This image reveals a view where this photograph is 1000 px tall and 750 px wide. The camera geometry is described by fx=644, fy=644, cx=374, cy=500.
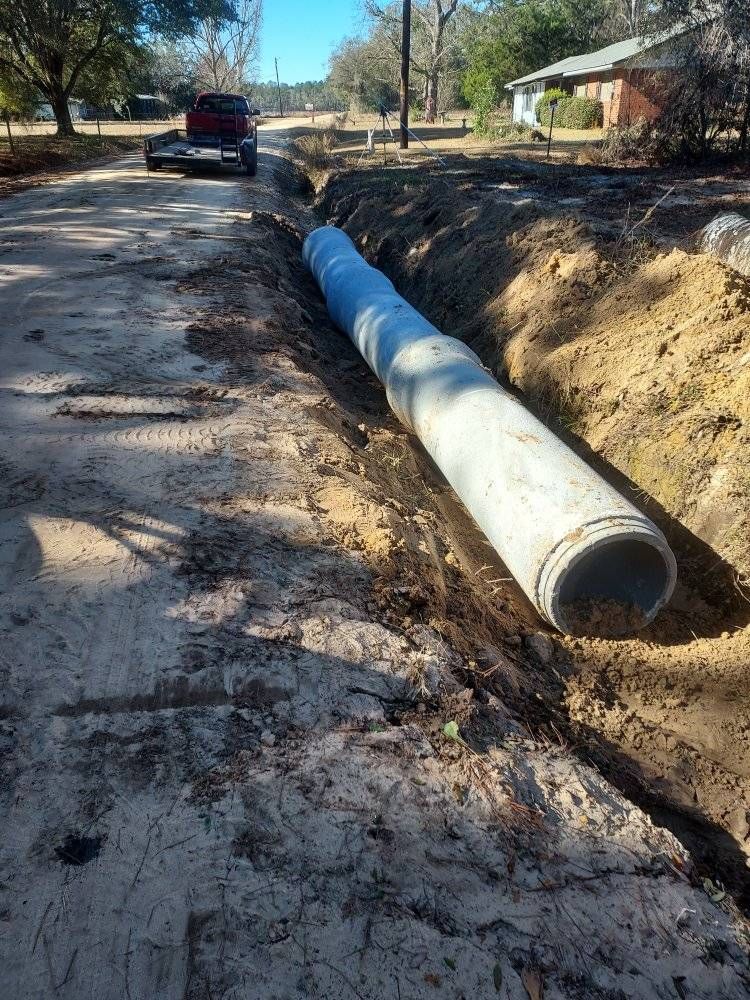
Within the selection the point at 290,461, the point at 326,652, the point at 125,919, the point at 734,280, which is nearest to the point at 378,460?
the point at 290,461

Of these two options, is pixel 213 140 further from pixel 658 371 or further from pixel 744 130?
pixel 658 371

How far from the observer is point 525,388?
6965 millimetres

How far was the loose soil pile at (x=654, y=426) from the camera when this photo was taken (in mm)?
3594

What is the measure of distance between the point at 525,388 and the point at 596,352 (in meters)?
0.88

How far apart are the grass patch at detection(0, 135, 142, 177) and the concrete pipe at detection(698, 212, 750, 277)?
760 inches

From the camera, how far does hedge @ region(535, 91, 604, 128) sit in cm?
2997

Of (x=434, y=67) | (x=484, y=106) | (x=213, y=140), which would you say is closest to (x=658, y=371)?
(x=213, y=140)

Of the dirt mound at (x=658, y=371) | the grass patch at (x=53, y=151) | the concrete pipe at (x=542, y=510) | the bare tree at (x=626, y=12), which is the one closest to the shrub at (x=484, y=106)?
the bare tree at (x=626, y=12)

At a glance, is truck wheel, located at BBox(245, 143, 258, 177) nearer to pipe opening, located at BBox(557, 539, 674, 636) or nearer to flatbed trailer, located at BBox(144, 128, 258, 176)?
flatbed trailer, located at BBox(144, 128, 258, 176)

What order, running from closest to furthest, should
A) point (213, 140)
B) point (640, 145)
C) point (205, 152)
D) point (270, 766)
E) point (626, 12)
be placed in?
point (270, 766) → point (205, 152) → point (640, 145) → point (213, 140) → point (626, 12)

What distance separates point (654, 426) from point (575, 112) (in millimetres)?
31632

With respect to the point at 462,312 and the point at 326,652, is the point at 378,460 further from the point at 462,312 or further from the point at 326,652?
the point at 462,312

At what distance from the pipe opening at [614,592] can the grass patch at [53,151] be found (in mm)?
21121

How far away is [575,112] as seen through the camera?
3059 centimetres
